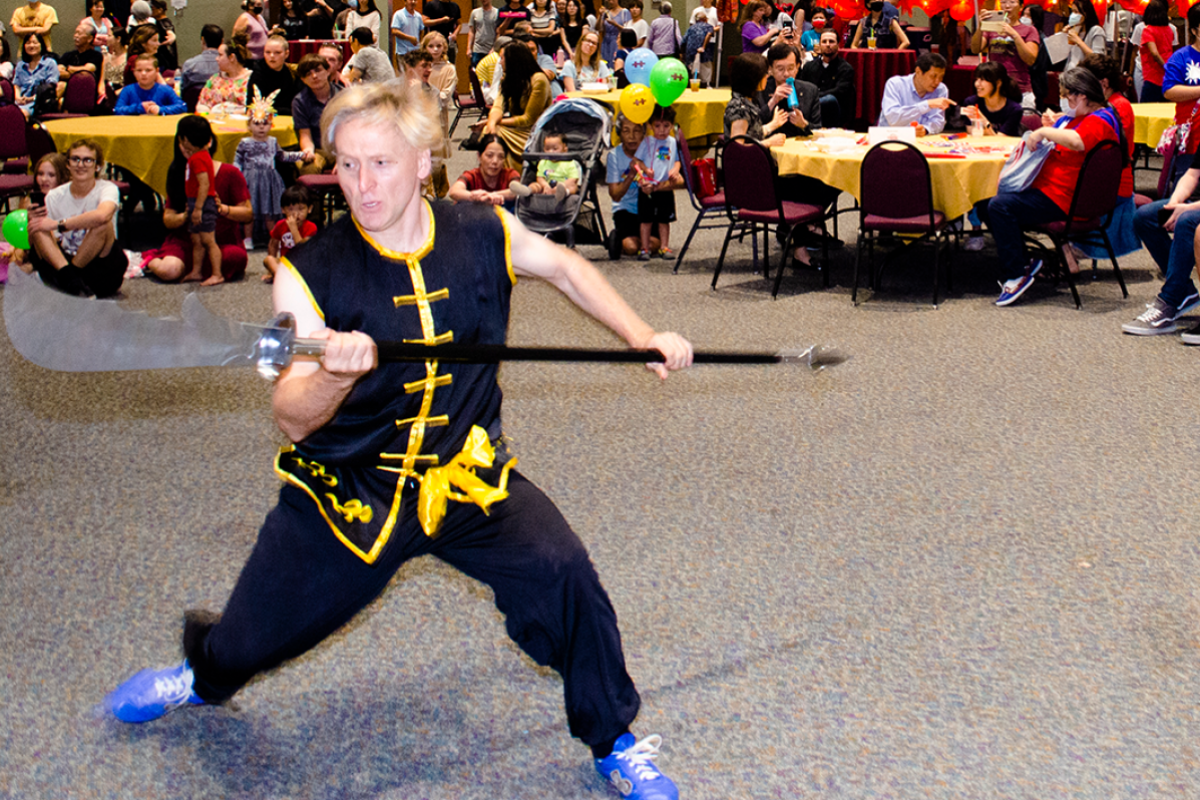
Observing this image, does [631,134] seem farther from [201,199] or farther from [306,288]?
[306,288]

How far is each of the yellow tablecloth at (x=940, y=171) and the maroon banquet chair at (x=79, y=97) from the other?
20.4ft

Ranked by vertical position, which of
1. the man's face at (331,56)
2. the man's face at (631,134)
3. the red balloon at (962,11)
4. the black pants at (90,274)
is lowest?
the black pants at (90,274)

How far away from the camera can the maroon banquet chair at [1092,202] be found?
6.03 m

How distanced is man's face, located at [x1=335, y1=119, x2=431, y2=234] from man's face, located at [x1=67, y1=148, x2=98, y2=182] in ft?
16.2

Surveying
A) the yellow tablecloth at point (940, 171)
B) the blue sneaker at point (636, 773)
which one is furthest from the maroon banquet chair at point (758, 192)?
the blue sneaker at point (636, 773)

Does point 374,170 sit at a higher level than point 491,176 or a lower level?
higher

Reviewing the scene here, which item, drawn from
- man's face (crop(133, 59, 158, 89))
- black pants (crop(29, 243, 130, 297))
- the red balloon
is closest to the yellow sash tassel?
black pants (crop(29, 243, 130, 297))

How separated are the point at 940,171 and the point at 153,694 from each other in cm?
504

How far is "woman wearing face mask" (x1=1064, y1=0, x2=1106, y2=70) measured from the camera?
11.4m

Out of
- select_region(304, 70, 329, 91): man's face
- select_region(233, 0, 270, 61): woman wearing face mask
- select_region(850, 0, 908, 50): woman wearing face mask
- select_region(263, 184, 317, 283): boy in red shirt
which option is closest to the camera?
select_region(263, 184, 317, 283): boy in red shirt

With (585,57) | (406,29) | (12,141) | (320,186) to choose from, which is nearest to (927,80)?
(320,186)

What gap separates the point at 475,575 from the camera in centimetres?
220

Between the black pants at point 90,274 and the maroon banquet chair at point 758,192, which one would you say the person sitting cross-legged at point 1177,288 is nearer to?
the maroon banquet chair at point 758,192

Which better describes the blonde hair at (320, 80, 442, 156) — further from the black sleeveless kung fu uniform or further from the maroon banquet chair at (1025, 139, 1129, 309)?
the maroon banquet chair at (1025, 139, 1129, 309)
